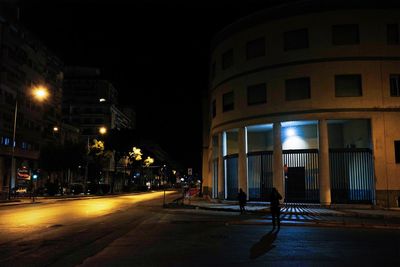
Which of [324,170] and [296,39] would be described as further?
[296,39]

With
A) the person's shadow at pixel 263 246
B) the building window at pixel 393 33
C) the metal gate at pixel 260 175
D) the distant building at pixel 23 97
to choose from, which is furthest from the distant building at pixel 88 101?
the person's shadow at pixel 263 246

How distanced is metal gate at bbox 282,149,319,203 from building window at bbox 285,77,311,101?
405cm

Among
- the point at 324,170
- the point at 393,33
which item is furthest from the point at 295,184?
the point at 393,33

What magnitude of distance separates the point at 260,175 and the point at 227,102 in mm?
7385

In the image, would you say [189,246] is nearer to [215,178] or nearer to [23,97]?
[215,178]

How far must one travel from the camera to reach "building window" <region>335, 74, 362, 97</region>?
31141 mm

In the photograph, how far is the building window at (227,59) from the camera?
37.9m

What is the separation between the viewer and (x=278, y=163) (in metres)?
32.9

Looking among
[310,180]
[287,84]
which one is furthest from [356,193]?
[287,84]

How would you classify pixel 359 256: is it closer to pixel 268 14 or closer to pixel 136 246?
pixel 136 246

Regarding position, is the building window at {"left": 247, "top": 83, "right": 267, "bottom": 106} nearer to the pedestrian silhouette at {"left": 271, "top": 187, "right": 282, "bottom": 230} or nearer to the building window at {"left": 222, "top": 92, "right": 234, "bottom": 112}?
the building window at {"left": 222, "top": 92, "right": 234, "bottom": 112}

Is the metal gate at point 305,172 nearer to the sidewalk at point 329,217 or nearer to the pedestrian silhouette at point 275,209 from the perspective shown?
the sidewalk at point 329,217

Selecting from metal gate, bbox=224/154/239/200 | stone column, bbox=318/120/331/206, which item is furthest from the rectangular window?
metal gate, bbox=224/154/239/200

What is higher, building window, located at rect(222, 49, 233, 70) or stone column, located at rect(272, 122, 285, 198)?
building window, located at rect(222, 49, 233, 70)
